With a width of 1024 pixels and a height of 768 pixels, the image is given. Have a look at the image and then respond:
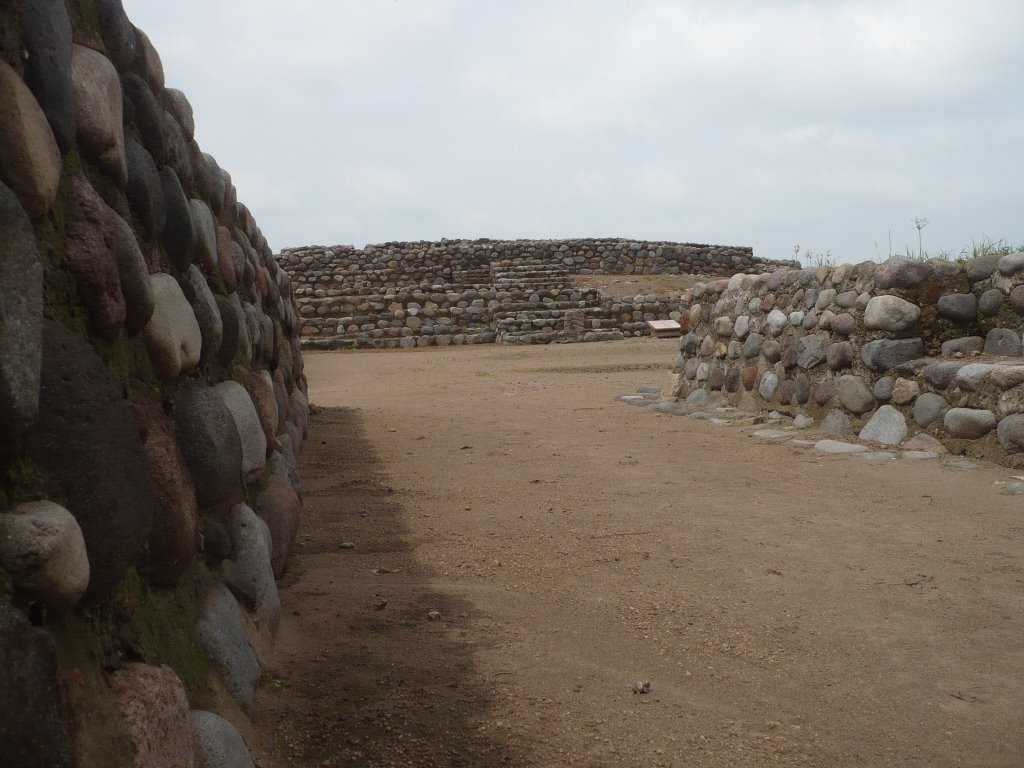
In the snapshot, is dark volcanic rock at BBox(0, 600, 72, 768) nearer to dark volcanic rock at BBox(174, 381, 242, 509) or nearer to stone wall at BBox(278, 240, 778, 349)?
dark volcanic rock at BBox(174, 381, 242, 509)

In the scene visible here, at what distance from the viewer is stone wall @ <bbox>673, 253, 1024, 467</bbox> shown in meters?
4.63

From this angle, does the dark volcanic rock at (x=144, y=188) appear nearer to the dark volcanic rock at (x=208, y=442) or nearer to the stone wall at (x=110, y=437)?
the stone wall at (x=110, y=437)

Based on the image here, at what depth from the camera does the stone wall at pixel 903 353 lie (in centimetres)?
463

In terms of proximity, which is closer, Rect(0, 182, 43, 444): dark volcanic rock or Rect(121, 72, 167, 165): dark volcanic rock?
Rect(0, 182, 43, 444): dark volcanic rock

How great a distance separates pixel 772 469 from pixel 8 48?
4156 mm

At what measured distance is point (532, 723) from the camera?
193cm

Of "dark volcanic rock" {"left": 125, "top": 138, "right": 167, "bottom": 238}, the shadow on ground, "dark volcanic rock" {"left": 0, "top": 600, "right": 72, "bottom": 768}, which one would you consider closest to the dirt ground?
the shadow on ground

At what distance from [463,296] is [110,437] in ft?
57.7

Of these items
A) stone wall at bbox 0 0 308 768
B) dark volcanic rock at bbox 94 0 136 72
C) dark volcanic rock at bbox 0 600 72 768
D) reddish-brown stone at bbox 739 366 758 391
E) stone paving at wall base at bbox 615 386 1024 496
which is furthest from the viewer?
reddish-brown stone at bbox 739 366 758 391

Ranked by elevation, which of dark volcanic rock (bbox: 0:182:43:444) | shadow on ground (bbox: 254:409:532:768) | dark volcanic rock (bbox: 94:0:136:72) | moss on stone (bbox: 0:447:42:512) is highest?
dark volcanic rock (bbox: 94:0:136:72)

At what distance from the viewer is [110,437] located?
1.26 metres

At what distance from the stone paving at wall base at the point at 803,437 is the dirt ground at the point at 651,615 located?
133 millimetres

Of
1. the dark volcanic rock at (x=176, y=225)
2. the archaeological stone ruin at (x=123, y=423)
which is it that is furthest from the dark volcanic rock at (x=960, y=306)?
the dark volcanic rock at (x=176, y=225)

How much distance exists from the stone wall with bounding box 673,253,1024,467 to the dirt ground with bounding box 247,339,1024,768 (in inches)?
18.1
